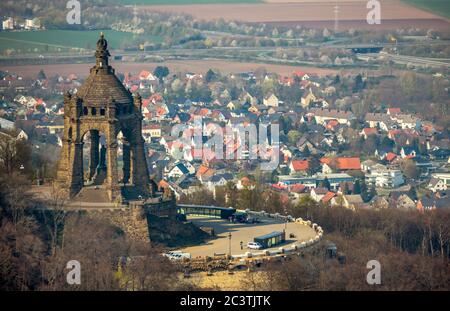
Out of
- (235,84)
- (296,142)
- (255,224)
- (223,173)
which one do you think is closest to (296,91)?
(235,84)

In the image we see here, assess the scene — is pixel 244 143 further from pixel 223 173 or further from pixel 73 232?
pixel 73 232

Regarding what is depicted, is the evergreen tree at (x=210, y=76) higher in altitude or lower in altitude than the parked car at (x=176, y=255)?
lower

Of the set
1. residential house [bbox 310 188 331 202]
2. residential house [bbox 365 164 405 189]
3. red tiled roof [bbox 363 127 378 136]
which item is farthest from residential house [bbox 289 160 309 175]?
red tiled roof [bbox 363 127 378 136]

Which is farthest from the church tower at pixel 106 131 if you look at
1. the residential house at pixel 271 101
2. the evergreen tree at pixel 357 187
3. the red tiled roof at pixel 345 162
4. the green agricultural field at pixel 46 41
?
the green agricultural field at pixel 46 41

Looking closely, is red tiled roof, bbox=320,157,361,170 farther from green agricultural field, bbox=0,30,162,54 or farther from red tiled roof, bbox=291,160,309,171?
green agricultural field, bbox=0,30,162,54

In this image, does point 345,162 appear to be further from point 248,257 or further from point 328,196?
point 248,257

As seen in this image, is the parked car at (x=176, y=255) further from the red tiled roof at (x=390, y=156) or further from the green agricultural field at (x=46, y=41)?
the green agricultural field at (x=46, y=41)
